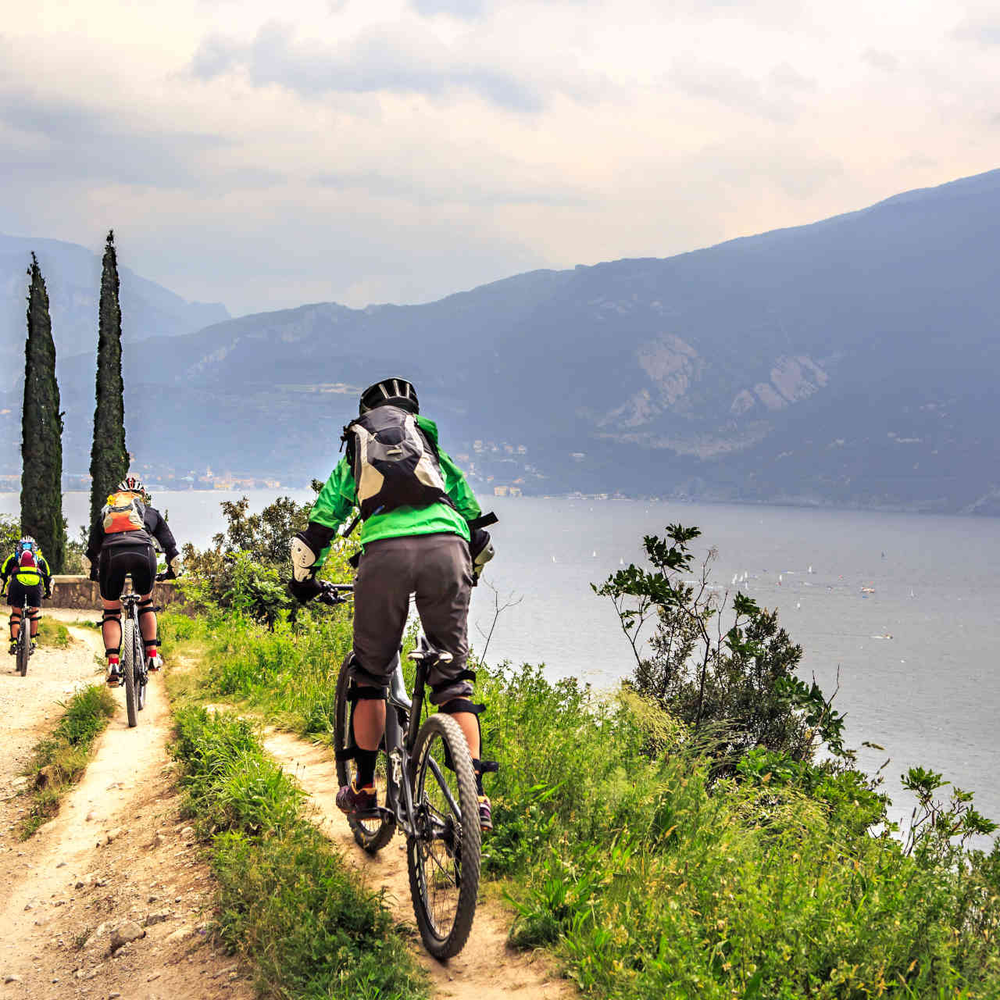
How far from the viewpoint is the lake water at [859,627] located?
40125 millimetres

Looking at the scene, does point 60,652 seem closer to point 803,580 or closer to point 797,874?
point 797,874

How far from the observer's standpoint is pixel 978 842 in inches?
1131

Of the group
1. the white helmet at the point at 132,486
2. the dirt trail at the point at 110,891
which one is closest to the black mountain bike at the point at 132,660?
the dirt trail at the point at 110,891

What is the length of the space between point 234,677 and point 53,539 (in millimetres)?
25243

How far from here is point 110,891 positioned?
199 inches

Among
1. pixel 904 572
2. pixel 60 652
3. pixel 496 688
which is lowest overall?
pixel 904 572

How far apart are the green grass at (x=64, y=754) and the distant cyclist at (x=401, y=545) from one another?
3735mm

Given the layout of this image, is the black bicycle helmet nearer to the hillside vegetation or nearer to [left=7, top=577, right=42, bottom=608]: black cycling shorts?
the hillside vegetation

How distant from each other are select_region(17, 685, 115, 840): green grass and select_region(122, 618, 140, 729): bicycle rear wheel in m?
0.28

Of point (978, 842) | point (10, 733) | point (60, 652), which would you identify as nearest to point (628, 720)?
point (10, 733)

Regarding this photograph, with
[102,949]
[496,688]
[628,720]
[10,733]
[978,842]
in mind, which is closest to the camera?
[102,949]

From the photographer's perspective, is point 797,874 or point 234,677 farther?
point 234,677

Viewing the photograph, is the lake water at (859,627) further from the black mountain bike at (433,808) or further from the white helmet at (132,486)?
the black mountain bike at (433,808)

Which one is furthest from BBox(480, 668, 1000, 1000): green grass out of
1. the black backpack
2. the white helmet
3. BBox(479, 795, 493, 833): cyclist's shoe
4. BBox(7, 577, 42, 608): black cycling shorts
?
BBox(7, 577, 42, 608): black cycling shorts
